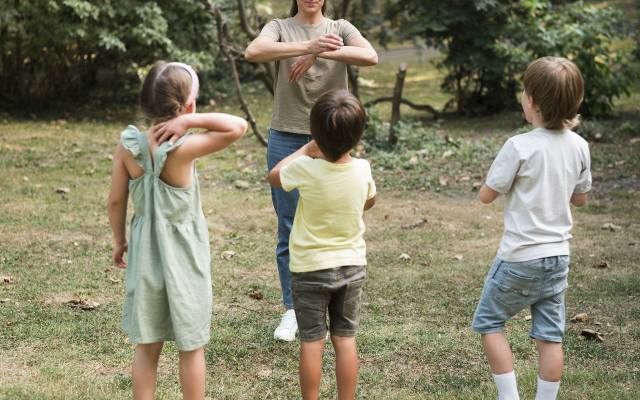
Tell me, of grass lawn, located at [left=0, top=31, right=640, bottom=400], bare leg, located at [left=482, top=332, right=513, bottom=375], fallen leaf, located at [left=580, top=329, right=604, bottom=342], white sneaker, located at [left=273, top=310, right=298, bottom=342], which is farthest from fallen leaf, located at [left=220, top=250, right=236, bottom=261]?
bare leg, located at [left=482, top=332, right=513, bottom=375]

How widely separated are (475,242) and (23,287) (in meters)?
3.29

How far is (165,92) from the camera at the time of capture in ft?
10.5

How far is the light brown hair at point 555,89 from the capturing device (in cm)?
332

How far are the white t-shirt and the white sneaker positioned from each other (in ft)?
5.23

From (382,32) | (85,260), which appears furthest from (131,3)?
(85,260)

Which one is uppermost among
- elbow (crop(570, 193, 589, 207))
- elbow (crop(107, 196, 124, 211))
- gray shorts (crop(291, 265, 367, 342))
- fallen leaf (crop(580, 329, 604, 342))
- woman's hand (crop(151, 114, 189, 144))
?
woman's hand (crop(151, 114, 189, 144))

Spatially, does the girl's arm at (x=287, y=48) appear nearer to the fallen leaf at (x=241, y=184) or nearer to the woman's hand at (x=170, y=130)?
the woman's hand at (x=170, y=130)

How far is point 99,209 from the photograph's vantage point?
25.6ft

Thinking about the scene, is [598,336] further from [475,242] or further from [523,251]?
[475,242]

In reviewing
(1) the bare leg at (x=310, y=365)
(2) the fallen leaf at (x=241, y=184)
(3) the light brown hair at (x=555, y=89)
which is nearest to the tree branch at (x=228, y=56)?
(2) the fallen leaf at (x=241, y=184)

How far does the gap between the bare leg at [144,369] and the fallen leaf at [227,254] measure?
3.01 metres

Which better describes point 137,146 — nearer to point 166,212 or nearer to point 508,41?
point 166,212

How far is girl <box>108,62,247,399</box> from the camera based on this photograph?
10.6 feet

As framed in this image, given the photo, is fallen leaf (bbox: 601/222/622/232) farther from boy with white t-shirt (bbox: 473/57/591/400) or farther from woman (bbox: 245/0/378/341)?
boy with white t-shirt (bbox: 473/57/591/400)
